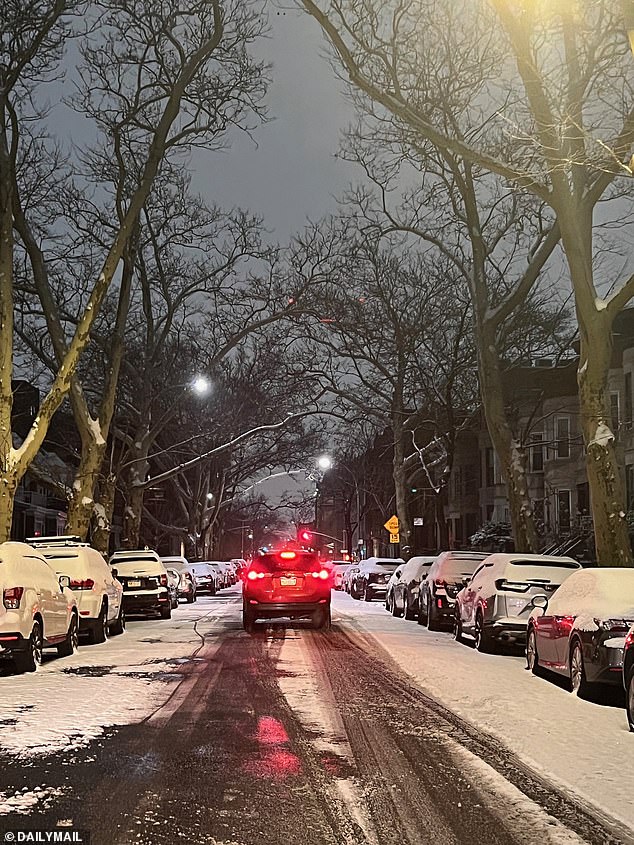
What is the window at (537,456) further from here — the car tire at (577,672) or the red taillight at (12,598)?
the red taillight at (12,598)

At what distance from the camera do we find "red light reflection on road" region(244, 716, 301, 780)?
8.20 m

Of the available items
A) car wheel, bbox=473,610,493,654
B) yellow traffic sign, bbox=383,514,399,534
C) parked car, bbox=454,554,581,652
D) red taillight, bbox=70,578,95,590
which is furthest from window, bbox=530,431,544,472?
red taillight, bbox=70,578,95,590

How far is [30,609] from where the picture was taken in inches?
590

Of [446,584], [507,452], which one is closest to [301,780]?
[446,584]

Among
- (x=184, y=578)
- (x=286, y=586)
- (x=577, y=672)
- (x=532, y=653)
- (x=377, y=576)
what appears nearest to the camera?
(x=577, y=672)

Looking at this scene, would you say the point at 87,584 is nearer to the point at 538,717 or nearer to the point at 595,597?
the point at 595,597

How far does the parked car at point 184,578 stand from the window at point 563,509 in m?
17.0

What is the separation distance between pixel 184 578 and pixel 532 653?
86.5 ft

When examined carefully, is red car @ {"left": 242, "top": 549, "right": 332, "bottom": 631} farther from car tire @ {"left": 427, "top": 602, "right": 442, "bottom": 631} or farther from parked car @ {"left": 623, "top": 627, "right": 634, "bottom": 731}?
parked car @ {"left": 623, "top": 627, "right": 634, "bottom": 731}

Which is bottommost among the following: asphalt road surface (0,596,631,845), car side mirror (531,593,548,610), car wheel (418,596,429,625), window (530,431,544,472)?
asphalt road surface (0,596,631,845)

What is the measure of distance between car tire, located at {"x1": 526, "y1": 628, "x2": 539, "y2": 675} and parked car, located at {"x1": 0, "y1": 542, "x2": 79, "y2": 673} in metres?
6.69

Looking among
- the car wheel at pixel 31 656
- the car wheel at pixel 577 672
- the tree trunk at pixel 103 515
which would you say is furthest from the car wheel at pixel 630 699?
the tree trunk at pixel 103 515

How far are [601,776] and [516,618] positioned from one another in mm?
9874

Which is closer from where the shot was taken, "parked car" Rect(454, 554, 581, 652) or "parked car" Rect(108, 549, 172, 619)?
"parked car" Rect(454, 554, 581, 652)
